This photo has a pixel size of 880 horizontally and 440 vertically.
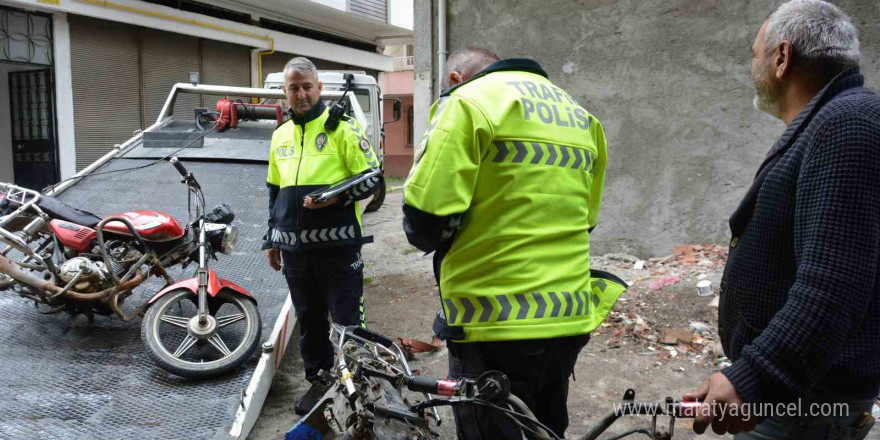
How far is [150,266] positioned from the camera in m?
3.89

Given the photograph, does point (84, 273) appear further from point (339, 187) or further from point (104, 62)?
point (104, 62)

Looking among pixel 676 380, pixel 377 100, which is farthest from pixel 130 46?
pixel 676 380

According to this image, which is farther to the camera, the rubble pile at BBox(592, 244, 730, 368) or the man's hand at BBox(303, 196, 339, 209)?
the rubble pile at BBox(592, 244, 730, 368)

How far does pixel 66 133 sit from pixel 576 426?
10679 millimetres

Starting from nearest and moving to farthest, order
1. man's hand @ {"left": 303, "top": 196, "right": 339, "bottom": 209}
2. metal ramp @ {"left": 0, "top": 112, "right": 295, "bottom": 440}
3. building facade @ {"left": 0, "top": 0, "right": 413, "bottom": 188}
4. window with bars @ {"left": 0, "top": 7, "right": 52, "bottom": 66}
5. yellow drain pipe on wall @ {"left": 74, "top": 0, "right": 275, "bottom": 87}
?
metal ramp @ {"left": 0, "top": 112, "right": 295, "bottom": 440} < man's hand @ {"left": 303, "top": 196, "right": 339, "bottom": 209} < window with bars @ {"left": 0, "top": 7, "right": 52, "bottom": 66} < building facade @ {"left": 0, "top": 0, "right": 413, "bottom": 188} < yellow drain pipe on wall @ {"left": 74, "top": 0, "right": 275, "bottom": 87}

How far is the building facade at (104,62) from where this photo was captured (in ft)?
35.0

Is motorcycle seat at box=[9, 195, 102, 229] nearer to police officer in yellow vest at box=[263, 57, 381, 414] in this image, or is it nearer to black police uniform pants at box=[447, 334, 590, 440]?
police officer in yellow vest at box=[263, 57, 381, 414]

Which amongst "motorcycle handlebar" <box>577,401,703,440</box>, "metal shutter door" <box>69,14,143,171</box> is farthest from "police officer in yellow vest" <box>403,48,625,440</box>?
"metal shutter door" <box>69,14,143,171</box>

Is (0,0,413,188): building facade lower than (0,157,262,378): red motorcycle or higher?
higher

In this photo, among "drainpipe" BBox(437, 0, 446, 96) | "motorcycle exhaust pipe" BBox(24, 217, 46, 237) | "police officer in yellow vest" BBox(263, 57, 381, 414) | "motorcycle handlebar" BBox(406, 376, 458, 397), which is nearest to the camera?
"motorcycle handlebar" BBox(406, 376, 458, 397)

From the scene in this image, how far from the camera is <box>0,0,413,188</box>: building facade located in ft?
35.0

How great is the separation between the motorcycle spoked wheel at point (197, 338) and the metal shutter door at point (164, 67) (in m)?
9.93

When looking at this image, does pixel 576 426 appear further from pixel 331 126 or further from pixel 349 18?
pixel 349 18

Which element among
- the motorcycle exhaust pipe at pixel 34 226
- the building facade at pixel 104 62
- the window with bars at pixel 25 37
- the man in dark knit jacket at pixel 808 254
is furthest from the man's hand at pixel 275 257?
the window with bars at pixel 25 37
